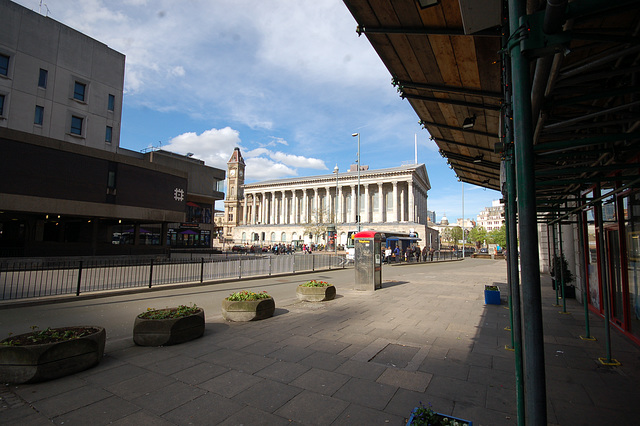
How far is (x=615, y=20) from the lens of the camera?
123 inches

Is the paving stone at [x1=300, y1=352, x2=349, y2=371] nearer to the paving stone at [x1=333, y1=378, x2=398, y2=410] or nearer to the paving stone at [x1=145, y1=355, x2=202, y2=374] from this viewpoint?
the paving stone at [x1=333, y1=378, x2=398, y2=410]

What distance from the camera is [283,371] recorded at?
5.08 m

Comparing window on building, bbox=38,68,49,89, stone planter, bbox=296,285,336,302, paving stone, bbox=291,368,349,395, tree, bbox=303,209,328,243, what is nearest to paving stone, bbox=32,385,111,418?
paving stone, bbox=291,368,349,395

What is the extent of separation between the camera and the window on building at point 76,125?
36.3 meters

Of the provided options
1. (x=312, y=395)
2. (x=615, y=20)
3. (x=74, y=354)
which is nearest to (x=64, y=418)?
(x=74, y=354)

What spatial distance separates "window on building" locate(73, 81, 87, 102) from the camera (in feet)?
121

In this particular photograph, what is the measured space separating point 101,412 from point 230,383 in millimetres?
1515

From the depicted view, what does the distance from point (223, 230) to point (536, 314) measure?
126 m

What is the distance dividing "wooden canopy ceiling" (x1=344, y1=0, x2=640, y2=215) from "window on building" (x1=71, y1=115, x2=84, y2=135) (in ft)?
138

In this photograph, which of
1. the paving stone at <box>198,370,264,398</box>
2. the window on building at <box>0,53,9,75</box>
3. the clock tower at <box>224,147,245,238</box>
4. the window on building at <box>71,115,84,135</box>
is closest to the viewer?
the paving stone at <box>198,370,264,398</box>

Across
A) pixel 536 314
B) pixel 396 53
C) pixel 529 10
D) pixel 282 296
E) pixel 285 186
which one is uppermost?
pixel 285 186

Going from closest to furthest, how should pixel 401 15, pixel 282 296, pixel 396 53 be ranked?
pixel 401 15, pixel 396 53, pixel 282 296

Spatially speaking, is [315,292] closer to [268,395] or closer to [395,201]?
[268,395]

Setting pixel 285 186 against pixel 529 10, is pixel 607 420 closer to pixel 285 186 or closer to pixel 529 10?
pixel 529 10
